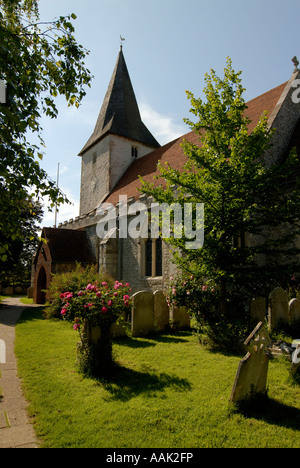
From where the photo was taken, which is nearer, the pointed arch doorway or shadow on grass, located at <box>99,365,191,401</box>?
shadow on grass, located at <box>99,365,191,401</box>

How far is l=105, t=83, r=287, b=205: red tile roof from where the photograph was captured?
12.0 metres

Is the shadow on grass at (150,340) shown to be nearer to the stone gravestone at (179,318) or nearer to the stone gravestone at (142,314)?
the stone gravestone at (142,314)

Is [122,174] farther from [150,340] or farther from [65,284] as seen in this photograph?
[150,340]

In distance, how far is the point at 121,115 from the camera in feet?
72.6

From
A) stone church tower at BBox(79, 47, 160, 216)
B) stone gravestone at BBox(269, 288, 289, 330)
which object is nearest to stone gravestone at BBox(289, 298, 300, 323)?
stone gravestone at BBox(269, 288, 289, 330)

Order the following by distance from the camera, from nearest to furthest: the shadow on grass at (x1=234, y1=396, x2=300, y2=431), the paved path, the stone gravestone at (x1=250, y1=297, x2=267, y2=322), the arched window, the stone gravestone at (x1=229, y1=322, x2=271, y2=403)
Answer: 1. the paved path
2. the shadow on grass at (x1=234, y1=396, x2=300, y2=431)
3. the stone gravestone at (x1=229, y1=322, x2=271, y2=403)
4. the stone gravestone at (x1=250, y1=297, x2=267, y2=322)
5. the arched window

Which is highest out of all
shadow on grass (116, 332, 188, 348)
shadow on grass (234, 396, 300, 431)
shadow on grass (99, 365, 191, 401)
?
A: shadow on grass (234, 396, 300, 431)

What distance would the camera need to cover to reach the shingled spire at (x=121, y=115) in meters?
21.4

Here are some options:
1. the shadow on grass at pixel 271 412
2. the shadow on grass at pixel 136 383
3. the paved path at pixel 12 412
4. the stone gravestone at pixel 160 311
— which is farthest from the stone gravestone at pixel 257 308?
the paved path at pixel 12 412

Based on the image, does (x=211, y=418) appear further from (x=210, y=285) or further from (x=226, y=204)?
(x=226, y=204)

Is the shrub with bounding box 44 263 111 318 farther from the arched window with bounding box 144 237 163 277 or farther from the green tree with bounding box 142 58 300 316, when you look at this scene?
the green tree with bounding box 142 58 300 316

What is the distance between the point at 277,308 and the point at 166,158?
1120 cm

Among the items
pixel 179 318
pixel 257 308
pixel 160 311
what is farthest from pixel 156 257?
pixel 257 308

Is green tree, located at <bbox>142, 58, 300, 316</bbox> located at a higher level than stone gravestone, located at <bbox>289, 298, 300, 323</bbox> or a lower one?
higher
